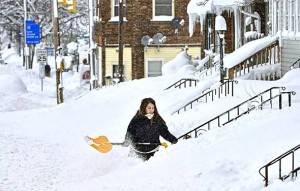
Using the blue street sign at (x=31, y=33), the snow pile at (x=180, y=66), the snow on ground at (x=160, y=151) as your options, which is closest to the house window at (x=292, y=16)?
the snow on ground at (x=160, y=151)

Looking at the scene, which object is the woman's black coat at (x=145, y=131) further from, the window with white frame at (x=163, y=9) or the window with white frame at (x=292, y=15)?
the window with white frame at (x=163, y=9)

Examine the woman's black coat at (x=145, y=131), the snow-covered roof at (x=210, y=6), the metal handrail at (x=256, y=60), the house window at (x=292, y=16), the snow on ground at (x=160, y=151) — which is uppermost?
the snow-covered roof at (x=210, y=6)

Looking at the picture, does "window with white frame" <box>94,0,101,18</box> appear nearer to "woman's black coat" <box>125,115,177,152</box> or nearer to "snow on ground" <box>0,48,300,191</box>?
"snow on ground" <box>0,48,300,191</box>

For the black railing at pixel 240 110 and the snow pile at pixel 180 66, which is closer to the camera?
the black railing at pixel 240 110

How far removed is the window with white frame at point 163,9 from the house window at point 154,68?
7.58 ft

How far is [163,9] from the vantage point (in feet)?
135

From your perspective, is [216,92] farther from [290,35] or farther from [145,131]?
[145,131]

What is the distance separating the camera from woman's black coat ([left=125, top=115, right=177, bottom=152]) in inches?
559

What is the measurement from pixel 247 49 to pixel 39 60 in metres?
22.9

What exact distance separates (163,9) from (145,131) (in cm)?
2738

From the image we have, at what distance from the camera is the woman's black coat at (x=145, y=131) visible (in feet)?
46.6

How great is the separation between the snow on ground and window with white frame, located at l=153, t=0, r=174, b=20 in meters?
14.4

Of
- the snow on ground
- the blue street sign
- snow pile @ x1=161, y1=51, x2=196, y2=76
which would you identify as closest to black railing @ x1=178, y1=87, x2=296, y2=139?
the snow on ground

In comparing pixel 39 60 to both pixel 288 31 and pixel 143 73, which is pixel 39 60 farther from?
pixel 288 31
